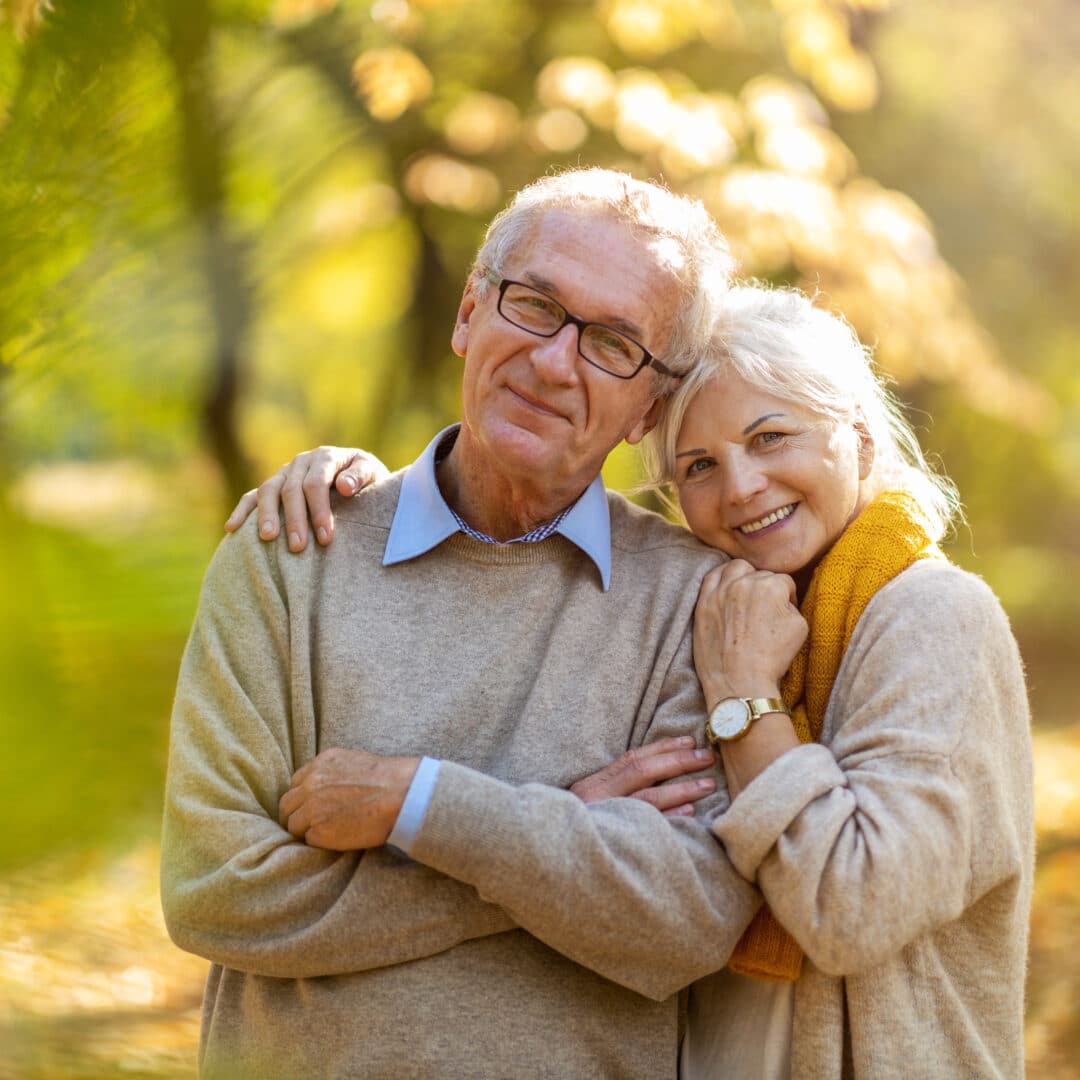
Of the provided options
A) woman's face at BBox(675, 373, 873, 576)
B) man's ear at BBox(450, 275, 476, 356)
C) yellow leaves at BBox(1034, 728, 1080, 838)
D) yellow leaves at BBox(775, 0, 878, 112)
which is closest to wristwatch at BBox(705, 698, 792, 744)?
woman's face at BBox(675, 373, 873, 576)

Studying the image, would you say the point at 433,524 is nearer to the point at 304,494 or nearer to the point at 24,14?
the point at 304,494

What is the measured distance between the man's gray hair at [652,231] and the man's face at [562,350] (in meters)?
0.02

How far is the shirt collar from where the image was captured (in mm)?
1996

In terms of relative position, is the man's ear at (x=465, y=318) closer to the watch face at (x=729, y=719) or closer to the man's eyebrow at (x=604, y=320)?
the man's eyebrow at (x=604, y=320)

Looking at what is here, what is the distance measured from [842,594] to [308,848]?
91 centimetres

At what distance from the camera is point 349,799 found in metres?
1.69

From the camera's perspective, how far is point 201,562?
0.44 m

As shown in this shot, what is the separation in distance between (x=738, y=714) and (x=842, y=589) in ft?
0.91

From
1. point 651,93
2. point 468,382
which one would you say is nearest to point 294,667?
point 468,382


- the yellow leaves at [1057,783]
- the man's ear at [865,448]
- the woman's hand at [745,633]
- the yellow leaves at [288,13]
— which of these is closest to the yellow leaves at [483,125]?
the man's ear at [865,448]

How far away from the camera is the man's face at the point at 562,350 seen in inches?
78.0

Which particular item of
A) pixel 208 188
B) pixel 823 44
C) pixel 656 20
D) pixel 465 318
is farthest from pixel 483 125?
pixel 208 188

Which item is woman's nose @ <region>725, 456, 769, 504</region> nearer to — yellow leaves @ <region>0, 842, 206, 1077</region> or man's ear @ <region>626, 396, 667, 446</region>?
man's ear @ <region>626, 396, 667, 446</region>

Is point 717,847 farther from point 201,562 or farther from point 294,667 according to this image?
point 201,562
